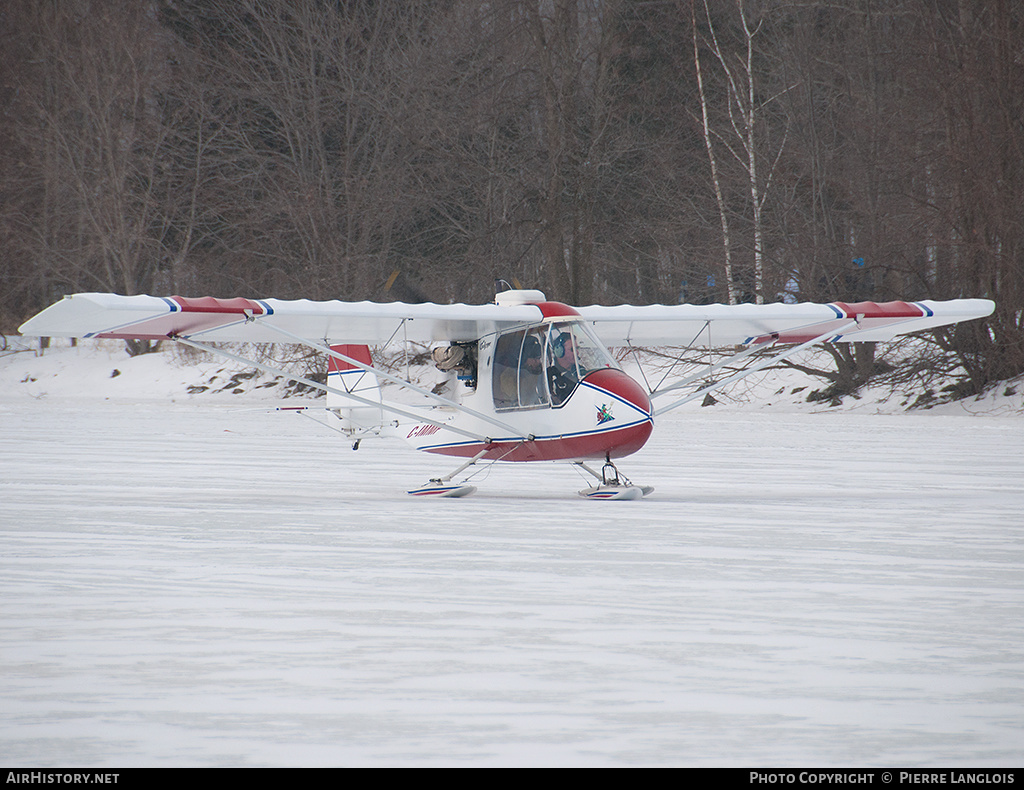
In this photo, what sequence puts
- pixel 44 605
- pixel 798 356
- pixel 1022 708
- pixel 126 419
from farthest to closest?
pixel 798 356 < pixel 126 419 < pixel 44 605 < pixel 1022 708

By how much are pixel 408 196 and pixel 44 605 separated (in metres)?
23.9

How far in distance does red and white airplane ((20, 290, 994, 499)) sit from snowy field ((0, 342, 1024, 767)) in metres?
0.61

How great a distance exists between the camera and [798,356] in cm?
2419

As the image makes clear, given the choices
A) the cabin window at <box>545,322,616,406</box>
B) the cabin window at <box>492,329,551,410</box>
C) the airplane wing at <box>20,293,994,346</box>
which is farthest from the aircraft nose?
the airplane wing at <box>20,293,994,346</box>

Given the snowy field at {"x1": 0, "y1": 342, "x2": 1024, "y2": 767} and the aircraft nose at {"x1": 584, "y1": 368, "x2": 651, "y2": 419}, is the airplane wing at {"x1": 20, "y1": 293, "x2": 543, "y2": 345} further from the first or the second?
the snowy field at {"x1": 0, "y1": 342, "x2": 1024, "y2": 767}

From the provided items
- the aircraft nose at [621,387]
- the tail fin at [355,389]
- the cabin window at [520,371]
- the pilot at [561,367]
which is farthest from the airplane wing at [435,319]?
the tail fin at [355,389]

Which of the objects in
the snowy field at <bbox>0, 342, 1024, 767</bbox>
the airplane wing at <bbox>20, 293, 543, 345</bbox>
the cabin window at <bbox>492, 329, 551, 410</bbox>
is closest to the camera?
the snowy field at <bbox>0, 342, 1024, 767</bbox>

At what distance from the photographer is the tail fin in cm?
1193

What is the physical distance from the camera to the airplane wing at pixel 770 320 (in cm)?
1015

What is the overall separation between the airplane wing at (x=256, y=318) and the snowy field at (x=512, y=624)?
1.44m

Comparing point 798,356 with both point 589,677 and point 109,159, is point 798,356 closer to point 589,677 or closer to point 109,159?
point 109,159

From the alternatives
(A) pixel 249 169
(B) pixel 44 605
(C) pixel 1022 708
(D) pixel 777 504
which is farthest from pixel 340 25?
(C) pixel 1022 708

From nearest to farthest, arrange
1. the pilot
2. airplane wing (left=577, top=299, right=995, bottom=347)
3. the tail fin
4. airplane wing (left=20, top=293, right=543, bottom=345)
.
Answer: airplane wing (left=20, top=293, right=543, bottom=345), the pilot, airplane wing (left=577, top=299, right=995, bottom=347), the tail fin

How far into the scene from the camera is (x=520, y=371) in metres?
9.62
